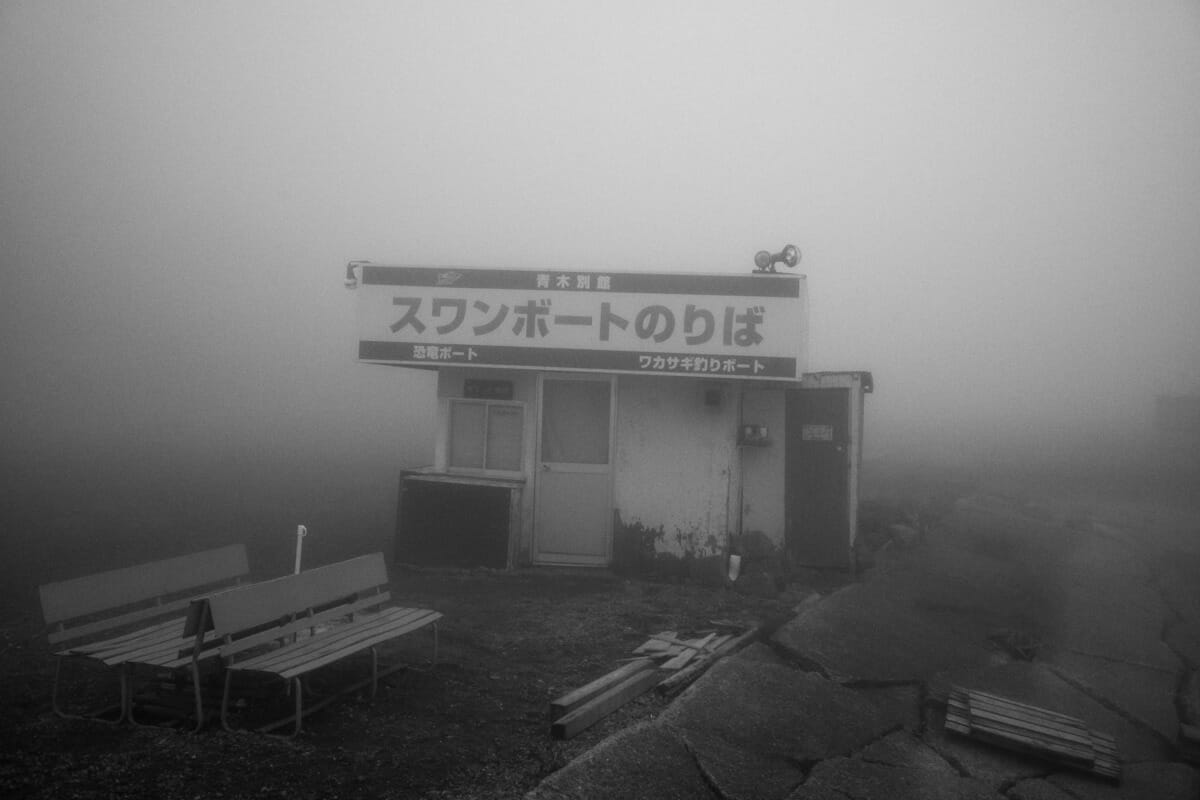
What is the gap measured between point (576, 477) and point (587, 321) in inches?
79.0

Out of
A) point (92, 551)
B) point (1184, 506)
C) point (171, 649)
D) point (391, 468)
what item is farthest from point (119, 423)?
point (1184, 506)

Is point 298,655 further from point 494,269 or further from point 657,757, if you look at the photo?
point 494,269

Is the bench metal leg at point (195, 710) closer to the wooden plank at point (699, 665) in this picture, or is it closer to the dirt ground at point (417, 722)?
the dirt ground at point (417, 722)

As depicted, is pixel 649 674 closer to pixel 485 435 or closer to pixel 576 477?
pixel 576 477

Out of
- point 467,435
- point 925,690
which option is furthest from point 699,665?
point 467,435

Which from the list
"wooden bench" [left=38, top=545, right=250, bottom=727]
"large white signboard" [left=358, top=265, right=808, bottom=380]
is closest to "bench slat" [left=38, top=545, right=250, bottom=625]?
"wooden bench" [left=38, top=545, right=250, bottom=727]

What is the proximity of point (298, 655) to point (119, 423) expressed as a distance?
46.8 meters

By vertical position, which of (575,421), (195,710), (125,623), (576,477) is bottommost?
(195,710)

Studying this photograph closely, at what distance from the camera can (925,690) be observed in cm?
543

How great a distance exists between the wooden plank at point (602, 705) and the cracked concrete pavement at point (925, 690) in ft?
0.95

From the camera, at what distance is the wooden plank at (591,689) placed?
430 centimetres

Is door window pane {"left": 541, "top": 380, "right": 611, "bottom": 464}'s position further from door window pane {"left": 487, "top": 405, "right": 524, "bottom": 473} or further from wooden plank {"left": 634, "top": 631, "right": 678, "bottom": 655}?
wooden plank {"left": 634, "top": 631, "right": 678, "bottom": 655}

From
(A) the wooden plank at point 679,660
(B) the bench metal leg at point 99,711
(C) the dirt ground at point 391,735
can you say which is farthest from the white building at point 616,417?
(B) the bench metal leg at point 99,711

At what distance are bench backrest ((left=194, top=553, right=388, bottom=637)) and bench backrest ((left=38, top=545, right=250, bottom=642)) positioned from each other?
0.66 m
